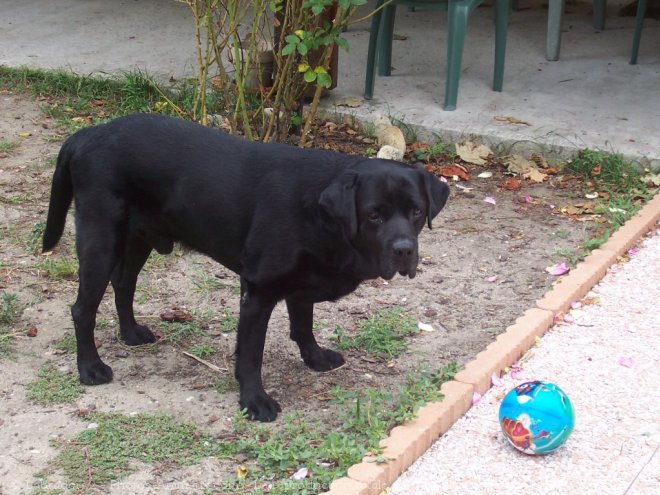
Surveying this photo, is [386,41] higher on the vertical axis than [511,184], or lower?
higher

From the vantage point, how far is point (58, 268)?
5.48 metres

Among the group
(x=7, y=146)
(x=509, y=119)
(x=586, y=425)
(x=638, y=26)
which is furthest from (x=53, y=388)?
(x=638, y=26)

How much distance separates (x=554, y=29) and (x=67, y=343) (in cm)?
547

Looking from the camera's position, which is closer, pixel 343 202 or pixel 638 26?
pixel 343 202

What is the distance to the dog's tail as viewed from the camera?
4.41 m

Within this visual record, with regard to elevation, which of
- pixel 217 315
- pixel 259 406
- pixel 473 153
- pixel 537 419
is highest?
pixel 537 419

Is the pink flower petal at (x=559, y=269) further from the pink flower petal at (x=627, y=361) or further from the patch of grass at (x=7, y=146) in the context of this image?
the patch of grass at (x=7, y=146)

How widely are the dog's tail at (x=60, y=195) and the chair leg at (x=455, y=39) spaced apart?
370 cm

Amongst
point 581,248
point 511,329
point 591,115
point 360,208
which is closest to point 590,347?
point 511,329

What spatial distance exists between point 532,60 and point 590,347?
4530mm

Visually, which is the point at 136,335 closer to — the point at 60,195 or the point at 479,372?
the point at 60,195

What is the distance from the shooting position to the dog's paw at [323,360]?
4598 mm

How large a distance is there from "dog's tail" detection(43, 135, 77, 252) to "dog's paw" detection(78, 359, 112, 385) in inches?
24.0

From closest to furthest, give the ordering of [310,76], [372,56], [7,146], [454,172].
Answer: [310,76] → [454,172] → [7,146] → [372,56]
